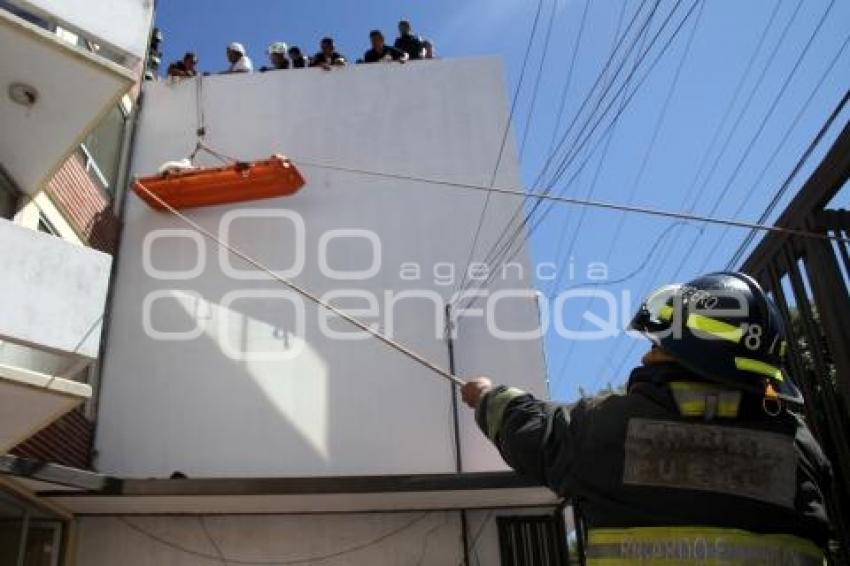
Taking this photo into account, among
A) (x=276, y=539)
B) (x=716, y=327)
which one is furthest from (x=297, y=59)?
(x=716, y=327)

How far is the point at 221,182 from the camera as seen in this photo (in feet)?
34.6

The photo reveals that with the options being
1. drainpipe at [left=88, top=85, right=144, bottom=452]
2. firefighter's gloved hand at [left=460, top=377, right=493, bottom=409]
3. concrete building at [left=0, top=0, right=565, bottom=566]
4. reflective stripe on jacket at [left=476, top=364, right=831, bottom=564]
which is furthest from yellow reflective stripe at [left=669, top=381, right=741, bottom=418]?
drainpipe at [left=88, top=85, right=144, bottom=452]

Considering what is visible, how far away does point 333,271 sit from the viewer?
34.2 feet

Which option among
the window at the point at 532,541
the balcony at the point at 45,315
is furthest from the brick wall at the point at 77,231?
the window at the point at 532,541

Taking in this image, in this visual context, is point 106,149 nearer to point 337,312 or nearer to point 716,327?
point 337,312

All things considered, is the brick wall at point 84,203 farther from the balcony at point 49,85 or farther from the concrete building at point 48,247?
the balcony at point 49,85

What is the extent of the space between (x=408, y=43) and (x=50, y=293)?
8.39 metres

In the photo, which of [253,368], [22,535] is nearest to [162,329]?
[253,368]

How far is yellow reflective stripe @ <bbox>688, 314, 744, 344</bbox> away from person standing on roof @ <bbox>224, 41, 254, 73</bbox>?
11213mm

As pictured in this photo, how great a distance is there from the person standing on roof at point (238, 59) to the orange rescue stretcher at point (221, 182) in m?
2.59

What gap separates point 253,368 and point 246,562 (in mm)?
2410

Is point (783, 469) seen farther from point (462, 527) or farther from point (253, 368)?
point (253, 368)

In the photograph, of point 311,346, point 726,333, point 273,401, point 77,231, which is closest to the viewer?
point 726,333

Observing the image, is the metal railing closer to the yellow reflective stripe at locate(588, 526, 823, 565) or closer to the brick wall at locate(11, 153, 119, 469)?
the yellow reflective stripe at locate(588, 526, 823, 565)
